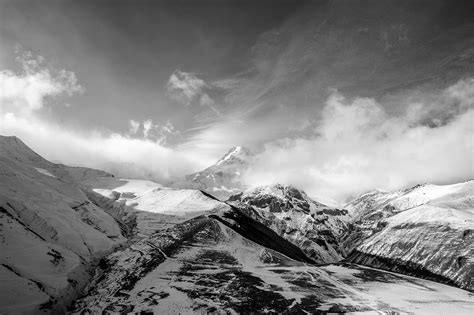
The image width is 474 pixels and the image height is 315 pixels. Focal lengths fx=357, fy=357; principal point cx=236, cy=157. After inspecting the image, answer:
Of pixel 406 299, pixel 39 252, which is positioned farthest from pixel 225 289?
pixel 406 299

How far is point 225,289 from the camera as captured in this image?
148m

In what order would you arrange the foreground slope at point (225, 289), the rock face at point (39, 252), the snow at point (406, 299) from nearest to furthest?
the rock face at point (39, 252) → the foreground slope at point (225, 289) → the snow at point (406, 299)

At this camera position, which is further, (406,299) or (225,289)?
(406,299)

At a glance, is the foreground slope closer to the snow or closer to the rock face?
the snow

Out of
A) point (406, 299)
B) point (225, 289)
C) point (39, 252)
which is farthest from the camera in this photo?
A: point (406, 299)

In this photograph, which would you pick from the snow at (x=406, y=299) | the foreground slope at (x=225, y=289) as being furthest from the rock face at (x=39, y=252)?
the snow at (x=406, y=299)

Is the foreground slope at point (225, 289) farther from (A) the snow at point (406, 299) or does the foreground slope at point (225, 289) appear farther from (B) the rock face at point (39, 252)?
(B) the rock face at point (39, 252)

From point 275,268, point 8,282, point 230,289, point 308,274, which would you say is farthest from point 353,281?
point 8,282

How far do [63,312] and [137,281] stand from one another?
111 ft

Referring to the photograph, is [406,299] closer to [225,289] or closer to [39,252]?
[225,289]

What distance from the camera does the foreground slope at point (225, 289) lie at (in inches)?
5217

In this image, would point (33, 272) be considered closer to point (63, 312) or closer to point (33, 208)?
point (63, 312)

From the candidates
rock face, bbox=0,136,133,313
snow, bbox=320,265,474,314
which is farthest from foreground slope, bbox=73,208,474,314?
rock face, bbox=0,136,133,313

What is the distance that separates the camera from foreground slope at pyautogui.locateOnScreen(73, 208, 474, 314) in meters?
132
